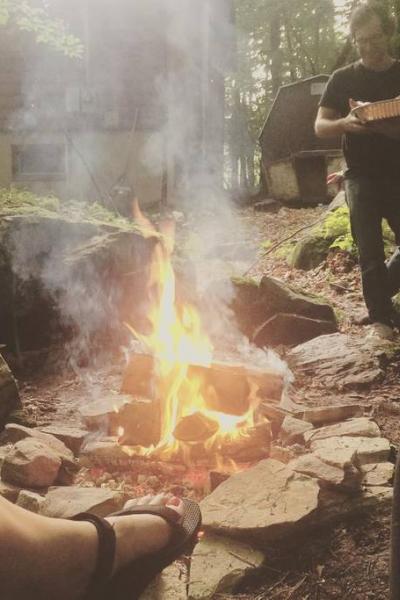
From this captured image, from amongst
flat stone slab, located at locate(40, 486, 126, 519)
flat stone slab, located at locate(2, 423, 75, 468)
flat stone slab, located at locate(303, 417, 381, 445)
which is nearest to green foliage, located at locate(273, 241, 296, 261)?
flat stone slab, located at locate(303, 417, 381, 445)

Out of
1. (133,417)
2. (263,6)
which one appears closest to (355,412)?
(133,417)

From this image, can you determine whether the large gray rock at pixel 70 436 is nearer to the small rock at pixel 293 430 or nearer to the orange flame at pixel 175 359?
the orange flame at pixel 175 359

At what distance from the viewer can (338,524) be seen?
212 centimetres

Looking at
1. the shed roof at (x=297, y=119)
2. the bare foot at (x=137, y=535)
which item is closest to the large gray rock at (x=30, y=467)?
the bare foot at (x=137, y=535)

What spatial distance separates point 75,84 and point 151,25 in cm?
356

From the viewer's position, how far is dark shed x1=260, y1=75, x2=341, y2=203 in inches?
538

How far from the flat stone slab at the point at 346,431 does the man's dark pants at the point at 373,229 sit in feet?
5.78

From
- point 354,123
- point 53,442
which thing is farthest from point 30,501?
point 354,123

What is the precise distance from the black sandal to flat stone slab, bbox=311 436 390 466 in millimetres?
739

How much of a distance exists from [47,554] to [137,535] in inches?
17.7

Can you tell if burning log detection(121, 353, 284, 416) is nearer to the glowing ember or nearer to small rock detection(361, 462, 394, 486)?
the glowing ember

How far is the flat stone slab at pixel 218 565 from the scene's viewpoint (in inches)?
74.3

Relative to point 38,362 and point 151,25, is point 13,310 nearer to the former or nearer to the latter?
point 38,362

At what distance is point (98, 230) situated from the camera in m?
5.36
